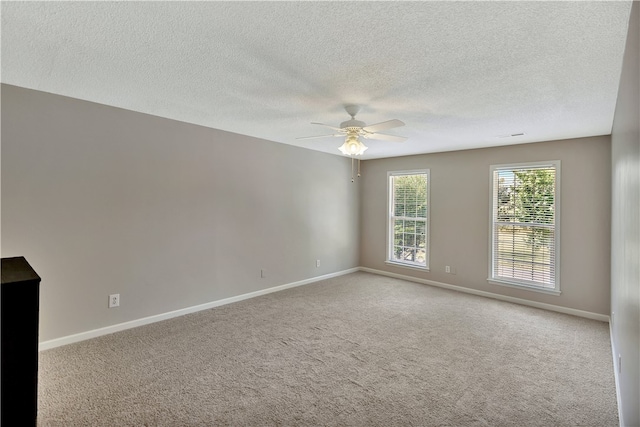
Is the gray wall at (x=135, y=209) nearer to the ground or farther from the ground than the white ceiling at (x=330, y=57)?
nearer to the ground

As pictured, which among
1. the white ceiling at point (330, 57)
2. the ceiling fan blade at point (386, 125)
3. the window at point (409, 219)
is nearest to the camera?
the white ceiling at point (330, 57)

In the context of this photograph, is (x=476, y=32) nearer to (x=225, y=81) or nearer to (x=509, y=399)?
(x=225, y=81)

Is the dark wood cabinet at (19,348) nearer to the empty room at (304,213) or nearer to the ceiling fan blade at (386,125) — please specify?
the empty room at (304,213)

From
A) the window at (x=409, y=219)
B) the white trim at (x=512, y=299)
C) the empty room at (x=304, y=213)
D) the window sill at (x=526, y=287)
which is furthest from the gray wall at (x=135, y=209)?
the window sill at (x=526, y=287)

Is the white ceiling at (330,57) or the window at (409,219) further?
the window at (409,219)

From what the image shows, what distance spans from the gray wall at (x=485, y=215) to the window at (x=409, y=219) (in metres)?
0.13

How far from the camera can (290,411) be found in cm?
218

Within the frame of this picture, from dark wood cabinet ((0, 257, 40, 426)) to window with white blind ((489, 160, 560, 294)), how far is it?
17.3 ft

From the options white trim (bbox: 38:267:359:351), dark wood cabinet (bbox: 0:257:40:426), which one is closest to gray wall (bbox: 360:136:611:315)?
white trim (bbox: 38:267:359:351)

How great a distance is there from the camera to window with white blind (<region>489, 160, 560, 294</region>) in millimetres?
4441

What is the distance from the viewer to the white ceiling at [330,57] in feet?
5.44

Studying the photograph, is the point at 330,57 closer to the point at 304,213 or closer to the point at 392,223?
the point at 304,213

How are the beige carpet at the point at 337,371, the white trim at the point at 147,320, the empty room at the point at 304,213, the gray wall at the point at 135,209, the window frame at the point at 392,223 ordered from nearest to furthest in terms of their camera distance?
the empty room at the point at 304,213 < the beige carpet at the point at 337,371 < the gray wall at the point at 135,209 < the white trim at the point at 147,320 < the window frame at the point at 392,223

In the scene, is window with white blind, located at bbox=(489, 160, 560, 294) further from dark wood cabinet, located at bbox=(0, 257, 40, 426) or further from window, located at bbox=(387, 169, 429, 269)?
dark wood cabinet, located at bbox=(0, 257, 40, 426)
